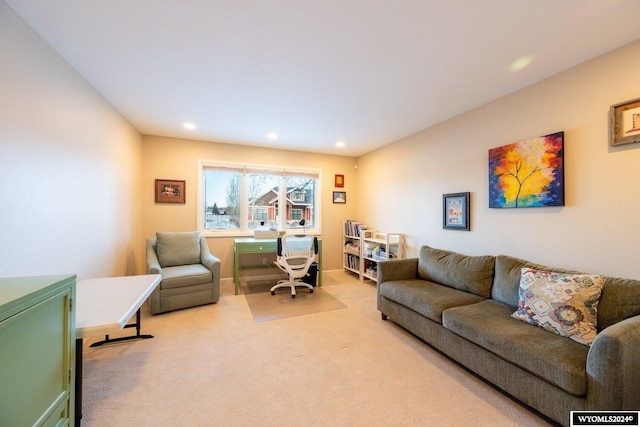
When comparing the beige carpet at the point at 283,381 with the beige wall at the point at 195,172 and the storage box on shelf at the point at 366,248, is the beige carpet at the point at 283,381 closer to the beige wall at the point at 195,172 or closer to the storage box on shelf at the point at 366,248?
the storage box on shelf at the point at 366,248

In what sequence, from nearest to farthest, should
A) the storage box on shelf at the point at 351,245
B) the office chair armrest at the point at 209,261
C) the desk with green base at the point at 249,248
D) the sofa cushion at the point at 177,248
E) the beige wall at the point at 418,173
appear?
the beige wall at the point at 418,173, the office chair armrest at the point at 209,261, the sofa cushion at the point at 177,248, the desk with green base at the point at 249,248, the storage box on shelf at the point at 351,245

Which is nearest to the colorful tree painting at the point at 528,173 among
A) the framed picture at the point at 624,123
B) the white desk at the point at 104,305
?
the framed picture at the point at 624,123

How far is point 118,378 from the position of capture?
187cm

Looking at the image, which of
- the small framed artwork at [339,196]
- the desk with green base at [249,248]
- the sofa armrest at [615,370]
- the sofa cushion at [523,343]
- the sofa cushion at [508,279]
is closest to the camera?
the sofa armrest at [615,370]

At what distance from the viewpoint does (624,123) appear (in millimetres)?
1840

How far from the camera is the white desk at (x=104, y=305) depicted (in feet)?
4.26

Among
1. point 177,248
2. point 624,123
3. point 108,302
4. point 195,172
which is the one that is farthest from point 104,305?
point 624,123

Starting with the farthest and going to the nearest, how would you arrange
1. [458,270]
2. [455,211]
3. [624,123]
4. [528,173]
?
[455,211]
[458,270]
[528,173]
[624,123]

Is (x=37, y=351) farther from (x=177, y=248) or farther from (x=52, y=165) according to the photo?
(x=177, y=248)

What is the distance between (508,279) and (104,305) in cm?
306

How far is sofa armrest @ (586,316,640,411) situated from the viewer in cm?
124

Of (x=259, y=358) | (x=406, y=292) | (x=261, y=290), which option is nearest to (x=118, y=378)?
(x=259, y=358)

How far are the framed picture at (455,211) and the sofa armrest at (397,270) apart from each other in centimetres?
Answer: 65

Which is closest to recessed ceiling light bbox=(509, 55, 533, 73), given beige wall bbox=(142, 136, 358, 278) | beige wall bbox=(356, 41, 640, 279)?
beige wall bbox=(356, 41, 640, 279)
